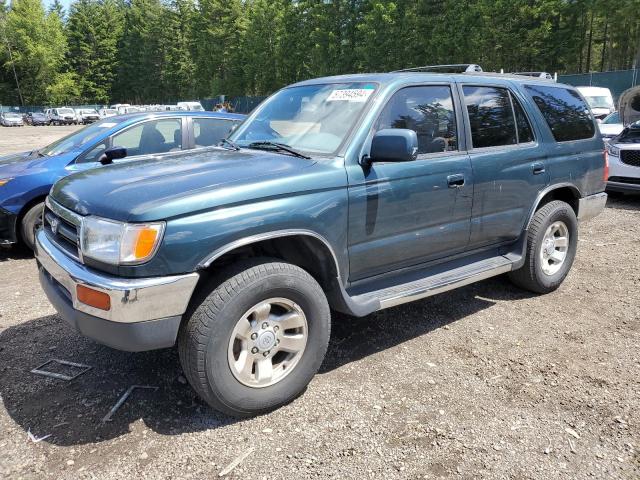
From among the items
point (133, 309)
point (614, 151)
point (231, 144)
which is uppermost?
point (231, 144)

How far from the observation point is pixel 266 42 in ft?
198

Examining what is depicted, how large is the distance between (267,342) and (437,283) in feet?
4.67

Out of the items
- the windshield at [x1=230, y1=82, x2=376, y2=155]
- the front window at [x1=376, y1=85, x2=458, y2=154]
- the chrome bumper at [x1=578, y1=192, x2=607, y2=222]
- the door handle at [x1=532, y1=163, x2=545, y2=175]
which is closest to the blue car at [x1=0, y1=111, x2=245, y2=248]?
the windshield at [x1=230, y1=82, x2=376, y2=155]

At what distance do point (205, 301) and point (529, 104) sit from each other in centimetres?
339

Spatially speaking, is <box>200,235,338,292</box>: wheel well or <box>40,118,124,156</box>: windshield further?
<box>40,118,124,156</box>: windshield

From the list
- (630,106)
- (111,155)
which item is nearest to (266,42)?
(630,106)

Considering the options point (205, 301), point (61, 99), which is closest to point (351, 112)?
point (205, 301)

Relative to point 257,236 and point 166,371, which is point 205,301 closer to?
point 257,236

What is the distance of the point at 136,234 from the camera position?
2.57m

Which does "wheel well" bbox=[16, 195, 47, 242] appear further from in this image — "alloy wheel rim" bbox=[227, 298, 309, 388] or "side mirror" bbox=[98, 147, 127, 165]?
"alloy wheel rim" bbox=[227, 298, 309, 388]

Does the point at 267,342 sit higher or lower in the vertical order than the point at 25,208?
lower

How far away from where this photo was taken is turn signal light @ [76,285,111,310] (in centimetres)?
257

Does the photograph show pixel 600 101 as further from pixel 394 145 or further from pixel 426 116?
→ pixel 394 145

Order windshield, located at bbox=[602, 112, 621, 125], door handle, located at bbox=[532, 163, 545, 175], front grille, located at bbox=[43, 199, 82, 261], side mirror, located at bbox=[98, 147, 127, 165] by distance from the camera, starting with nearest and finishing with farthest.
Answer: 1. front grille, located at bbox=[43, 199, 82, 261]
2. door handle, located at bbox=[532, 163, 545, 175]
3. side mirror, located at bbox=[98, 147, 127, 165]
4. windshield, located at bbox=[602, 112, 621, 125]
